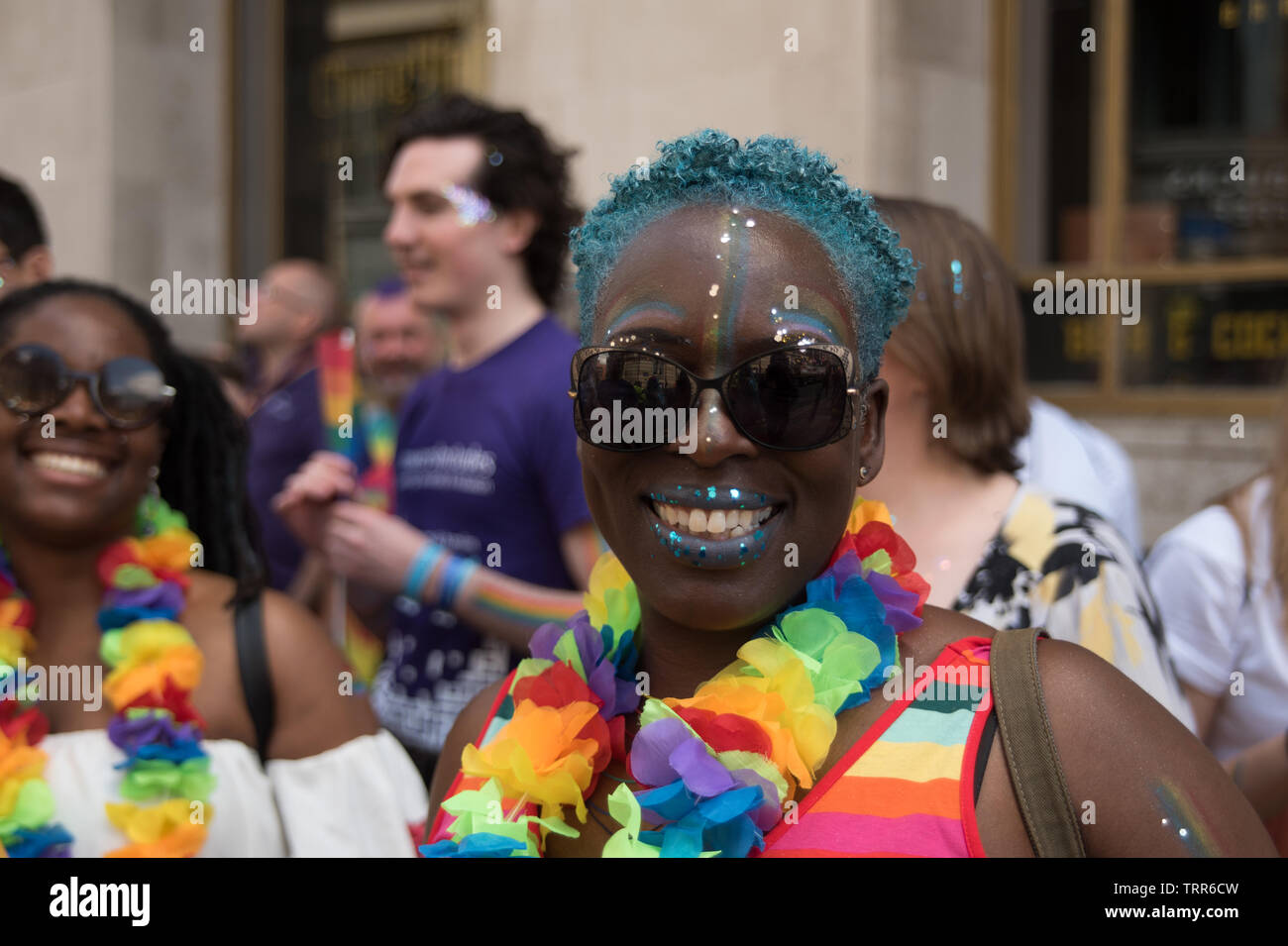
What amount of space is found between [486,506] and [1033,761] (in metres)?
2.05

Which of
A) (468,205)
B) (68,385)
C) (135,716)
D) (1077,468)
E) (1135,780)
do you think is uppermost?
(468,205)

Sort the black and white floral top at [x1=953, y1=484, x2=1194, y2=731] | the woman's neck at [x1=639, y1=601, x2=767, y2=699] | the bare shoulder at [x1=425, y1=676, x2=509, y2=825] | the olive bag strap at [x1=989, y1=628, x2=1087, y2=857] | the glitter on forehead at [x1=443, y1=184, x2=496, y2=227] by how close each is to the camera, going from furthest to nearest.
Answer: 1. the glitter on forehead at [x1=443, y1=184, x2=496, y2=227]
2. the black and white floral top at [x1=953, y1=484, x2=1194, y2=731]
3. the bare shoulder at [x1=425, y1=676, x2=509, y2=825]
4. the woman's neck at [x1=639, y1=601, x2=767, y2=699]
5. the olive bag strap at [x1=989, y1=628, x2=1087, y2=857]

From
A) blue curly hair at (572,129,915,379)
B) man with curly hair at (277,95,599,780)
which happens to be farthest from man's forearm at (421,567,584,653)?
blue curly hair at (572,129,915,379)

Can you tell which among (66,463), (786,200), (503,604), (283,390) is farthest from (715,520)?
(283,390)

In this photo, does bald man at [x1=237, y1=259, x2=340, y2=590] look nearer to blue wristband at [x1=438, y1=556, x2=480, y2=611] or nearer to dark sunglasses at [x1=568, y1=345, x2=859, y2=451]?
blue wristband at [x1=438, y1=556, x2=480, y2=611]

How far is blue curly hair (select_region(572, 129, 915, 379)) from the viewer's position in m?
1.57

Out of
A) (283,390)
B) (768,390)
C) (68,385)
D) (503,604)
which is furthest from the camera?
(283,390)

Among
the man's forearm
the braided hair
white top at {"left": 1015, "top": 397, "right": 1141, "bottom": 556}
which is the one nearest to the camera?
the braided hair

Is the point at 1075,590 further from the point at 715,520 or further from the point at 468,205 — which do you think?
the point at 468,205

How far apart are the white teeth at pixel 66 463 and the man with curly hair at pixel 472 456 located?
883 mm

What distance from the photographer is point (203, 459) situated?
273 centimetres

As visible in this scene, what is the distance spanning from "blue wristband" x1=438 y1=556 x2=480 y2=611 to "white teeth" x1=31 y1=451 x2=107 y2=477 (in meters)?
0.95

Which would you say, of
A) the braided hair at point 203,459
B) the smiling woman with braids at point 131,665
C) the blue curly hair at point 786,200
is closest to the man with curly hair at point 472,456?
the braided hair at point 203,459

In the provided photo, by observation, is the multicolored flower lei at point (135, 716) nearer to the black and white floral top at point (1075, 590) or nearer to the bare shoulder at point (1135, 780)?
the black and white floral top at point (1075, 590)
